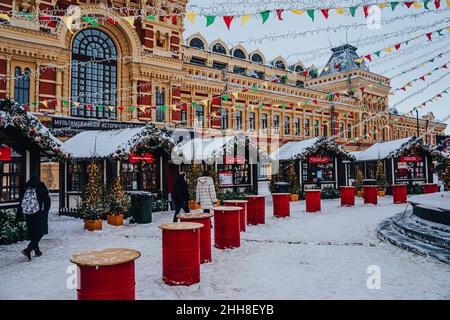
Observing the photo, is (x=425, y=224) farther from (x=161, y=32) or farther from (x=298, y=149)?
(x=161, y=32)

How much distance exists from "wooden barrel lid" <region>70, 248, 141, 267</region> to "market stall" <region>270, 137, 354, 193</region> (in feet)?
55.9

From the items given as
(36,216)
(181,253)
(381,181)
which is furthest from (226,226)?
(381,181)

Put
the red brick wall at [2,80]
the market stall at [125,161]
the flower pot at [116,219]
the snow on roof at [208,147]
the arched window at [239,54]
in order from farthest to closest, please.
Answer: the arched window at [239,54], the red brick wall at [2,80], the snow on roof at [208,147], the market stall at [125,161], the flower pot at [116,219]

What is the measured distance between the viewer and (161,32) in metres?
26.0

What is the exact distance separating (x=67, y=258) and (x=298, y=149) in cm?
1716

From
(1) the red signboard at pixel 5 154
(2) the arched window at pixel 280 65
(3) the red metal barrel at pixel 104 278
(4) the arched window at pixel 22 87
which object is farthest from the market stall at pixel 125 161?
(2) the arched window at pixel 280 65

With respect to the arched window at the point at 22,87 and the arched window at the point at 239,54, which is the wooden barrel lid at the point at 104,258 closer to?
the arched window at the point at 22,87

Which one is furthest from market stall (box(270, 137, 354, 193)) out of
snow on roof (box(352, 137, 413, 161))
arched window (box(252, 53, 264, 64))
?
arched window (box(252, 53, 264, 64))

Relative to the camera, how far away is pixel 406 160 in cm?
2355

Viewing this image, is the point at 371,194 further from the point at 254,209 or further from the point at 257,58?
the point at 257,58

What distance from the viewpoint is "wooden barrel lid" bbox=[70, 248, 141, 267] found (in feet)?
13.0

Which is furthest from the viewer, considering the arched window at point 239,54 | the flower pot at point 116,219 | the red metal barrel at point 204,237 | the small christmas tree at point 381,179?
the arched window at point 239,54

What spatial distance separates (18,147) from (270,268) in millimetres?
8742

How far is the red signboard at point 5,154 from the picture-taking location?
10109 mm
